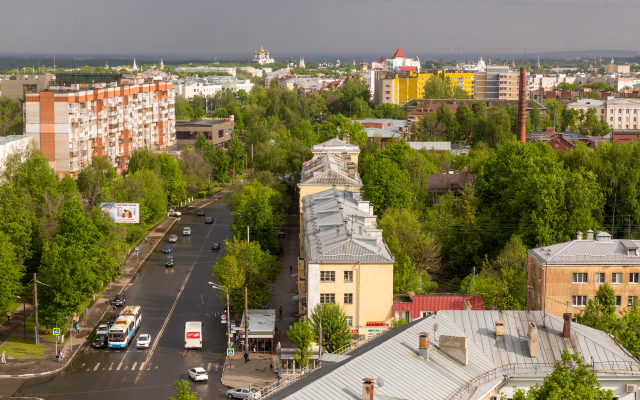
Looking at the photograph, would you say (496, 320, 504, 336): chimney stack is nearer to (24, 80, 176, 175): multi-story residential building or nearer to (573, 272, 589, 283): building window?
(573, 272, 589, 283): building window

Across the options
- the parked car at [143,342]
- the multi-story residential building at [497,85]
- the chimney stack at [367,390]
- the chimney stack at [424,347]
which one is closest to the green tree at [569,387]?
the chimney stack at [424,347]

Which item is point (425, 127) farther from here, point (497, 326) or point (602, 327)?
point (497, 326)

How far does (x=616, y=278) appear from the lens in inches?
1507

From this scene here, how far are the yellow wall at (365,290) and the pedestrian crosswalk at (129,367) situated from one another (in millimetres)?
6370

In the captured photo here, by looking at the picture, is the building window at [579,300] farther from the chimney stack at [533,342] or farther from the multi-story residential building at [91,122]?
the multi-story residential building at [91,122]

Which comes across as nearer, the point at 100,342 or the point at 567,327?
the point at 567,327

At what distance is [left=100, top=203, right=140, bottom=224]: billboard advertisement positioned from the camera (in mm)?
55625

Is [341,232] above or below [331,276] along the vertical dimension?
above

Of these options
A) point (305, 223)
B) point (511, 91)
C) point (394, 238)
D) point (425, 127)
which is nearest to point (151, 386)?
point (305, 223)

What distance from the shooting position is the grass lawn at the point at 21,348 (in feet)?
126

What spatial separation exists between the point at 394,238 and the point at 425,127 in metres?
64.6

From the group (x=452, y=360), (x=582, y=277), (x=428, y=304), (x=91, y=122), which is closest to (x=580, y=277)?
(x=582, y=277)

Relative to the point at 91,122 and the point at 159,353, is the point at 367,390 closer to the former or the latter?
the point at 159,353

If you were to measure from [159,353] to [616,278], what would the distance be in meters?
22.3
